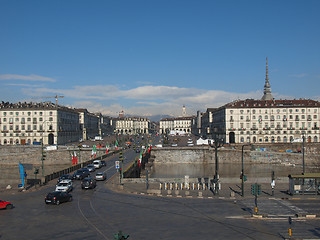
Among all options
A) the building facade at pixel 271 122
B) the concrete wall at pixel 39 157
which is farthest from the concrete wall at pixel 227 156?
the concrete wall at pixel 39 157

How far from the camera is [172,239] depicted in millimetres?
20391

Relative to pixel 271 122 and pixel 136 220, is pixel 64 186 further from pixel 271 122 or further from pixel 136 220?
pixel 271 122

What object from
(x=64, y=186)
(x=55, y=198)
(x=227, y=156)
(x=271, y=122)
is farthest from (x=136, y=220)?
(x=271, y=122)

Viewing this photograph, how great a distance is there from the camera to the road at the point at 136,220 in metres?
21.5

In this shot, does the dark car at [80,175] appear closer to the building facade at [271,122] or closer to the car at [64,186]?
the car at [64,186]

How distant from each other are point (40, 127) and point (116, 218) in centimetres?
10235

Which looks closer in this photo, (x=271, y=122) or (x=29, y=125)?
(x=271, y=122)

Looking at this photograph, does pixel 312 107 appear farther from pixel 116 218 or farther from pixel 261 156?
pixel 116 218

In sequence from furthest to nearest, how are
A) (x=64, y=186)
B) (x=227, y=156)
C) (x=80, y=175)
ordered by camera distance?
(x=227, y=156), (x=80, y=175), (x=64, y=186)

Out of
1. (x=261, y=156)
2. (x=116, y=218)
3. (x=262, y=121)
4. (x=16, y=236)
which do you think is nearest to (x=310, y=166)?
(x=261, y=156)

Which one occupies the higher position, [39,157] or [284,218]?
[284,218]

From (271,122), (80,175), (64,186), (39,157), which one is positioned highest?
(271,122)

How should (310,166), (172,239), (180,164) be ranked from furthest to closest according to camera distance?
(180,164) → (310,166) → (172,239)

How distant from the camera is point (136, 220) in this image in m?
25.2
